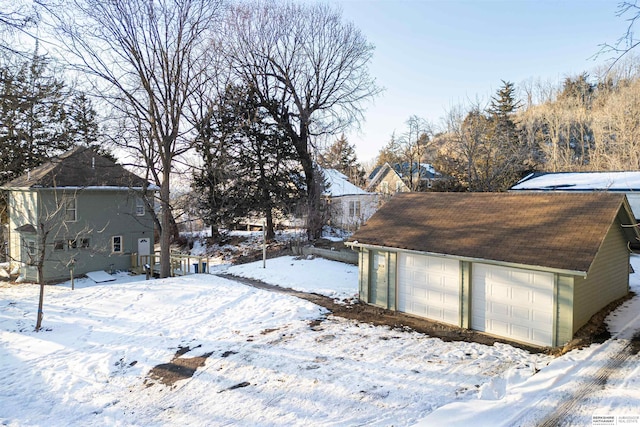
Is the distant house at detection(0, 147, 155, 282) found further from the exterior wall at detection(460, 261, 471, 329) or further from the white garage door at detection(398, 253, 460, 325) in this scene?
the exterior wall at detection(460, 261, 471, 329)

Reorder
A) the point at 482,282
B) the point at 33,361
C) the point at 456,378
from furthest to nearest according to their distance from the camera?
the point at 482,282 < the point at 33,361 < the point at 456,378

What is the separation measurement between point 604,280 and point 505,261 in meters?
3.27

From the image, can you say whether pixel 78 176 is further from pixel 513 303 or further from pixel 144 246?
pixel 513 303

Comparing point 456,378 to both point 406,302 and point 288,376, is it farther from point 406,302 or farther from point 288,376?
point 406,302

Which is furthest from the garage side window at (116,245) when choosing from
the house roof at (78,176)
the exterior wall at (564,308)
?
the exterior wall at (564,308)

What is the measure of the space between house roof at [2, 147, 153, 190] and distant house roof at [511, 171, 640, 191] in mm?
23150

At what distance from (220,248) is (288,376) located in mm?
22201

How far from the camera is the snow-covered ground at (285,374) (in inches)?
263

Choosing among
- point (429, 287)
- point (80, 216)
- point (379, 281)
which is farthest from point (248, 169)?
point (429, 287)

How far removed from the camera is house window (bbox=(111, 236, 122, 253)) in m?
25.8

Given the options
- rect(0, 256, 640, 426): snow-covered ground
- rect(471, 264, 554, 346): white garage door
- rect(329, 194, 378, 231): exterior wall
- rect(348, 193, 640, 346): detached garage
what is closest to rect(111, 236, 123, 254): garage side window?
rect(0, 256, 640, 426): snow-covered ground

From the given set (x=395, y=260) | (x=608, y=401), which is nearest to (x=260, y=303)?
(x=395, y=260)

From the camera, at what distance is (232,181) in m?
28.3

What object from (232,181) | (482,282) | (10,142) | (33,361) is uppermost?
(10,142)
